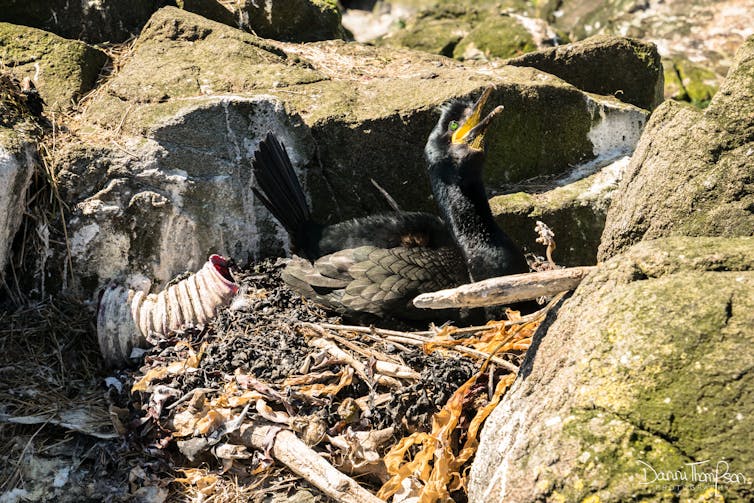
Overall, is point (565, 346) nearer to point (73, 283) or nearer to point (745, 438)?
point (745, 438)

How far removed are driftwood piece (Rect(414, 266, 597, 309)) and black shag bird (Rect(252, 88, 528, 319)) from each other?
142cm

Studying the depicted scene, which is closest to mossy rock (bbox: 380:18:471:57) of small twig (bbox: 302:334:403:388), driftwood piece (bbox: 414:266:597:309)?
small twig (bbox: 302:334:403:388)

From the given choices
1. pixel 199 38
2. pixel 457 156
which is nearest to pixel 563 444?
pixel 457 156

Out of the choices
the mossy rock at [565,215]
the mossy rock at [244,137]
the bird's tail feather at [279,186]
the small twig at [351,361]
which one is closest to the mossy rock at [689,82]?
the mossy rock at [244,137]

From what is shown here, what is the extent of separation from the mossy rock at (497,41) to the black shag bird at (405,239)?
416cm

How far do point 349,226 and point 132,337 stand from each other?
54.9 inches

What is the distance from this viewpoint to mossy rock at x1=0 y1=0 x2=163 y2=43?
5491 mm

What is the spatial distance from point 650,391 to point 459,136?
250 cm

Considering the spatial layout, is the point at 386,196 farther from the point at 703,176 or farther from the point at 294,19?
the point at 703,176

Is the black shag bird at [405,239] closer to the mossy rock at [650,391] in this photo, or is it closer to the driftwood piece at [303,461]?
the driftwood piece at [303,461]

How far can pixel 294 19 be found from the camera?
6422mm

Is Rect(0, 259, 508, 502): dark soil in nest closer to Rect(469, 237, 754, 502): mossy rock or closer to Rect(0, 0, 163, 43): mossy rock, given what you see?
Rect(469, 237, 754, 502): mossy rock

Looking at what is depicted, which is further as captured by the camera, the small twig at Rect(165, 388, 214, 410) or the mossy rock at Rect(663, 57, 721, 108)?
the mossy rock at Rect(663, 57, 721, 108)
